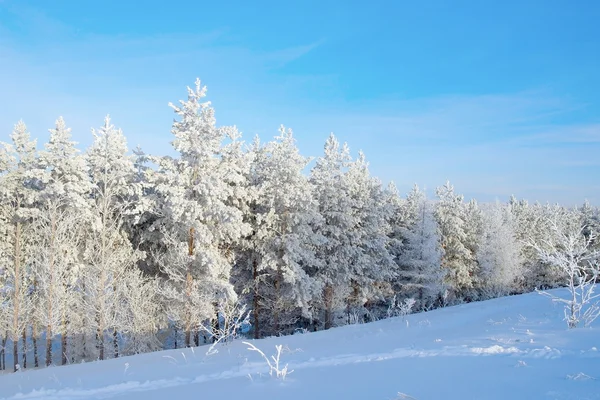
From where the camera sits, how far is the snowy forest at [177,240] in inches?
735

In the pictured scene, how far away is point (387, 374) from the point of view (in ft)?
20.0

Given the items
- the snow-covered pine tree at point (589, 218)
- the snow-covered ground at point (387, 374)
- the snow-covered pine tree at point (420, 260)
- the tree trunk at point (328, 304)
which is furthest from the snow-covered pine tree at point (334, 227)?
the snow-covered pine tree at point (589, 218)

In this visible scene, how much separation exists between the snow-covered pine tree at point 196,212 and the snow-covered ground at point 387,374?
332 inches

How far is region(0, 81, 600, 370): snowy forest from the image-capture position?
18672 mm

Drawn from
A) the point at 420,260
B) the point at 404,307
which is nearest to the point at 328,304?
the point at 404,307

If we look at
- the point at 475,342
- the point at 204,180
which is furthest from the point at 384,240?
the point at 475,342

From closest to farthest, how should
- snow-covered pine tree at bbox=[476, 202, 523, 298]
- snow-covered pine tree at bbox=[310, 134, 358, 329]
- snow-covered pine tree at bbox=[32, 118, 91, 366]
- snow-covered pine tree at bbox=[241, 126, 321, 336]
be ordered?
snow-covered pine tree at bbox=[32, 118, 91, 366] < snow-covered pine tree at bbox=[241, 126, 321, 336] < snow-covered pine tree at bbox=[310, 134, 358, 329] < snow-covered pine tree at bbox=[476, 202, 523, 298]

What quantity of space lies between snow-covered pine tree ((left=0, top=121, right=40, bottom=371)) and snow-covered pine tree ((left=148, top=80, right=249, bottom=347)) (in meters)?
6.45

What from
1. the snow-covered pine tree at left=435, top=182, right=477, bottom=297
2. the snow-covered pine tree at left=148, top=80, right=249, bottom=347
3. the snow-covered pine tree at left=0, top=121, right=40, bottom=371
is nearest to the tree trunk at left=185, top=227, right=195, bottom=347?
the snow-covered pine tree at left=148, top=80, right=249, bottom=347

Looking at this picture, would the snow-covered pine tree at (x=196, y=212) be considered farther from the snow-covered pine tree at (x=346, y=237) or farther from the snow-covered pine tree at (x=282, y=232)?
the snow-covered pine tree at (x=346, y=237)

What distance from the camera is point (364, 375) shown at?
621 centimetres

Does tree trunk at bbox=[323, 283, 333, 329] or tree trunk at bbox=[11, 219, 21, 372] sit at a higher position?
tree trunk at bbox=[11, 219, 21, 372]

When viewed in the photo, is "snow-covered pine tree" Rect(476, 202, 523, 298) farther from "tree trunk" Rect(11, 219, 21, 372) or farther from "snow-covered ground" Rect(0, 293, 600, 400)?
"tree trunk" Rect(11, 219, 21, 372)

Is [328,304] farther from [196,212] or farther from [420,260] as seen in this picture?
[196,212]
